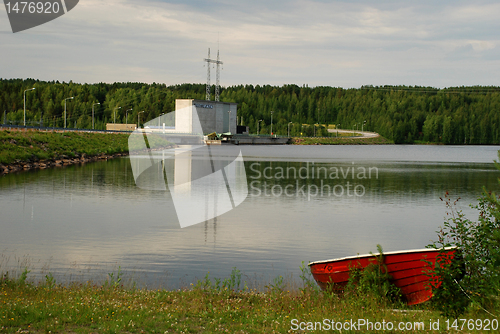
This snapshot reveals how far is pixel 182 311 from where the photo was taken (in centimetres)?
1141

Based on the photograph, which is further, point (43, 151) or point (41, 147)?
point (41, 147)

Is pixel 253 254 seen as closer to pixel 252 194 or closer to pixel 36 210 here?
pixel 36 210

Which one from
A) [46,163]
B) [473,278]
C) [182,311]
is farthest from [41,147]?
[473,278]

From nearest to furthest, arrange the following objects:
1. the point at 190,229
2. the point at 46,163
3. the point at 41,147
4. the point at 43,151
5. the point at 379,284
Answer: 1. the point at 379,284
2. the point at 190,229
3. the point at 46,163
4. the point at 43,151
5. the point at 41,147

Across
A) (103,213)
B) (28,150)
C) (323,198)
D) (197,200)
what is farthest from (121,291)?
(28,150)

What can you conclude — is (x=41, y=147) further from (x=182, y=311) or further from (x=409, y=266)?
(x=409, y=266)

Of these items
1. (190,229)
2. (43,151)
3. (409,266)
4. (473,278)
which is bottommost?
(190,229)

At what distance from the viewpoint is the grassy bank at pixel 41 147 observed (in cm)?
6352

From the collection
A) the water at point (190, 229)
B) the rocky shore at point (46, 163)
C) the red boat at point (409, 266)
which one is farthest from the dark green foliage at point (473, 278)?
the rocky shore at point (46, 163)

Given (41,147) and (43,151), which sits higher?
(41,147)

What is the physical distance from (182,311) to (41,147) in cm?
6953

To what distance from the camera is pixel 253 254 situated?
68.0ft

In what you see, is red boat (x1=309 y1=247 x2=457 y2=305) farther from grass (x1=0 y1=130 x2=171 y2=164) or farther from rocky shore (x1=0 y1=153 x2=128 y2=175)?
grass (x1=0 y1=130 x2=171 y2=164)

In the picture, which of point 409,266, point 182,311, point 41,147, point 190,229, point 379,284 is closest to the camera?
point 182,311
